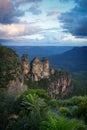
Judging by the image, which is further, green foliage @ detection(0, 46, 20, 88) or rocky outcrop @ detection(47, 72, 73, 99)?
rocky outcrop @ detection(47, 72, 73, 99)

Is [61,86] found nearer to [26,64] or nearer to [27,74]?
[27,74]

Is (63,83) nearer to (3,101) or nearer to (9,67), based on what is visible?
(9,67)

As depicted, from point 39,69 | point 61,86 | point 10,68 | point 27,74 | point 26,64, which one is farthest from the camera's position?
point 61,86

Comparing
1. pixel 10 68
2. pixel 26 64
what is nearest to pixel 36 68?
pixel 26 64

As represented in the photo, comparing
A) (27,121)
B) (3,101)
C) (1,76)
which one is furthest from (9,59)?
(27,121)

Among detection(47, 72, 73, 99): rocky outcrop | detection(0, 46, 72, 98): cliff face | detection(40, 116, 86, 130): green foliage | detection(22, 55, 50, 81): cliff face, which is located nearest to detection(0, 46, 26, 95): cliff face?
detection(0, 46, 72, 98): cliff face

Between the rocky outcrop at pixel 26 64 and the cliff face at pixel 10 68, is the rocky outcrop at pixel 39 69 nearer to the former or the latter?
the rocky outcrop at pixel 26 64

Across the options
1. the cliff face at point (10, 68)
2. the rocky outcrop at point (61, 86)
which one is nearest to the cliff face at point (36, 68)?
the rocky outcrop at point (61, 86)

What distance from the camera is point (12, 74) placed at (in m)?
104

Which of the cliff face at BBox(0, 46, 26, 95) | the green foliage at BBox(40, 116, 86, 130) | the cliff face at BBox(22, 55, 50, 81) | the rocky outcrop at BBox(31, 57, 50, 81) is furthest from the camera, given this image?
the rocky outcrop at BBox(31, 57, 50, 81)

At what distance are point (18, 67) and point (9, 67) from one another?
319 inches

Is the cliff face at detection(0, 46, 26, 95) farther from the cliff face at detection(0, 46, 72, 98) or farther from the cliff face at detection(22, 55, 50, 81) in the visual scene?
the cliff face at detection(22, 55, 50, 81)

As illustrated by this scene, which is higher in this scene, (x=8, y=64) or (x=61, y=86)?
(x=8, y=64)

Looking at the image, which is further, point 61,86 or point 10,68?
point 61,86
